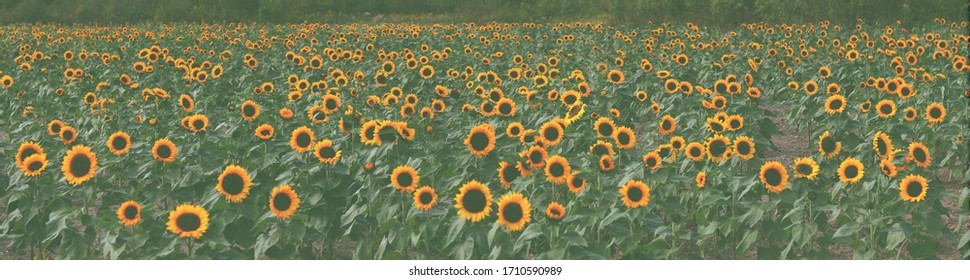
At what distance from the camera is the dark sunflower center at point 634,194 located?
16.1 ft

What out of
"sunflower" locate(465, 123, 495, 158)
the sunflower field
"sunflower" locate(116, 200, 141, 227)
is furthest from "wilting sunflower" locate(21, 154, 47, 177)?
"sunflower" locate(465, 123, 495, 158)

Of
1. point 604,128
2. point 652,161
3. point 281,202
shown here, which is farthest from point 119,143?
point 652,161

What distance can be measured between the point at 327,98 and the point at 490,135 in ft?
→ 7.23

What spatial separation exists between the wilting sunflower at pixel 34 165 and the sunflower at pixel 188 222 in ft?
4.28

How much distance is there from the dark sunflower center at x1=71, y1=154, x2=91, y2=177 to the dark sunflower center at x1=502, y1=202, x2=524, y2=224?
2466 millimetres

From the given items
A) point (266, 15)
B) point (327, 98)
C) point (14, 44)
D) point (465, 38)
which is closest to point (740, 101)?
point (327, 98)

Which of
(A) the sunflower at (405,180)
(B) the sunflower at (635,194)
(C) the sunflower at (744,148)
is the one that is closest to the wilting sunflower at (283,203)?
(A) the sunflower at (405,180)

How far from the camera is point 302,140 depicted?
5.79 metres

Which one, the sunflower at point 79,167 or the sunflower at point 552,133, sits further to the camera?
the sunflower at point 552,133

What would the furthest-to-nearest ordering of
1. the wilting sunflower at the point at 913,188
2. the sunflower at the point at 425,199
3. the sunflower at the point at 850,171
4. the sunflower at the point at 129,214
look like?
the sunflower at the point at 850,171
the wilting sunflower at the point at 913,188
the sunflower at the point at 425,199
the sunflower at the point at 129,214

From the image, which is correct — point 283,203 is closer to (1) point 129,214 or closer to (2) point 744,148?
(1) point 129,214

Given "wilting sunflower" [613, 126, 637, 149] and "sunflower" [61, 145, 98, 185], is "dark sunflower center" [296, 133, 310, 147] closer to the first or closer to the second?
"sunflower" [61, 145, 98, 185]

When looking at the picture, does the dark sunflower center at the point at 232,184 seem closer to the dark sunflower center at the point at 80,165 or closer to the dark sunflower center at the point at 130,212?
the dark sunflower center at the point at 130,212

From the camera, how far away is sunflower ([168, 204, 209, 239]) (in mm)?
4262
